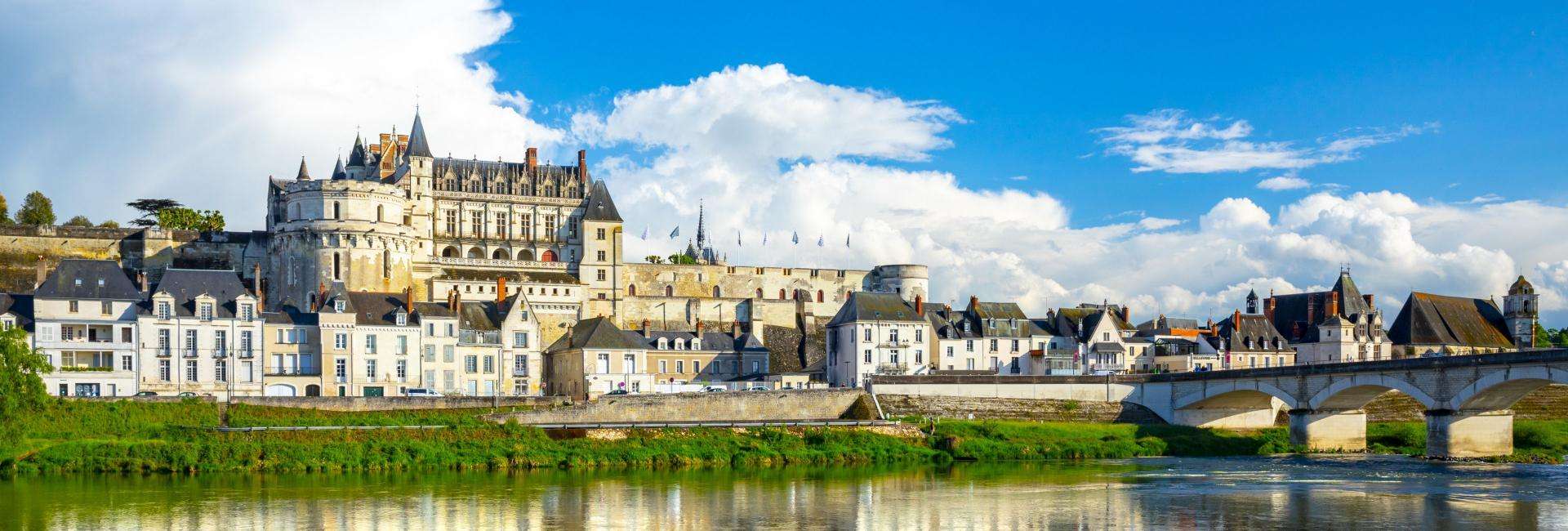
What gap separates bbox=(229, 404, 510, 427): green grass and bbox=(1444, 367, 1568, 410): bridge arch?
3091 cm

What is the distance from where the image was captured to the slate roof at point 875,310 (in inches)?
2682

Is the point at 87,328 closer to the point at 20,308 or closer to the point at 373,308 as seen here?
the point at 20,308

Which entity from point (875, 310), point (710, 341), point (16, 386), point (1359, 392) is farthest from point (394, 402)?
point (1359, 392)

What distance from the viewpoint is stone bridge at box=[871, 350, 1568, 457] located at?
1882 inches

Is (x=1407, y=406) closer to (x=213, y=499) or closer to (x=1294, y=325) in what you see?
(x=1294, y=325)

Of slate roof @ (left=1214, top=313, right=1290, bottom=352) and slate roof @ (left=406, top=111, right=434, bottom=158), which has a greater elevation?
slate roof @ (left=406, top=111, right=434, bottom=158)

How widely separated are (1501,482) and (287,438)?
34809 mm

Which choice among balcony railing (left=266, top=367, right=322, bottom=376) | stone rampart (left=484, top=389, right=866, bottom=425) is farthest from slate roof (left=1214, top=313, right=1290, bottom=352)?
balcony railing (left=266, top=367, right=322, bottom=376)

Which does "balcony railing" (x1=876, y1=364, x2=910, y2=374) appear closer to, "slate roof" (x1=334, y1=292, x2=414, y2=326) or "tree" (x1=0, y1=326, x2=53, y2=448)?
"slate roof" (x1=334, y1=292, x2=414, y2=326)

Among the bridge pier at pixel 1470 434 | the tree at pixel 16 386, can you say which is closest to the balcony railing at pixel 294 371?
the tree at pixel 16 386

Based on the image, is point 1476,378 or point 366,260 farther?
point 366,260

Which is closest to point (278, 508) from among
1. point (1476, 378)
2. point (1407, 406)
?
point (1476, 378)

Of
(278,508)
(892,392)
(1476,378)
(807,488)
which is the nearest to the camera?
(278,508)

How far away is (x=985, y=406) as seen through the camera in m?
59.5
